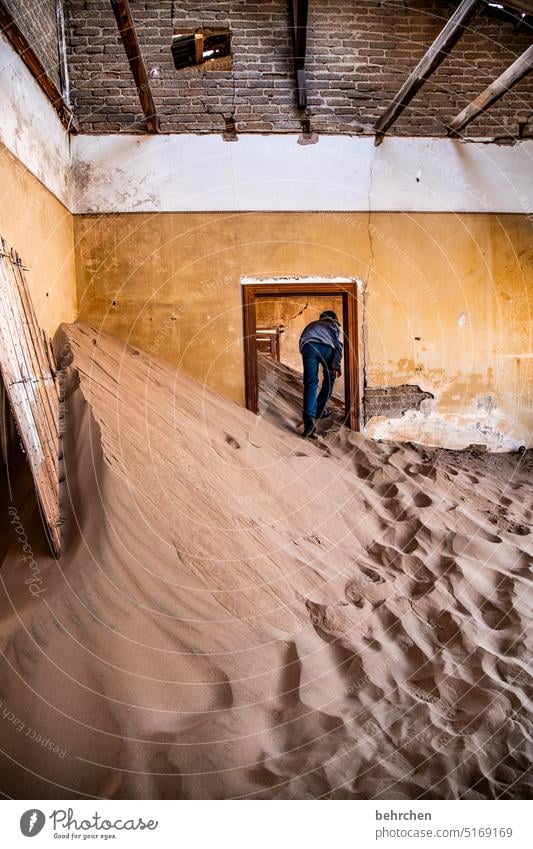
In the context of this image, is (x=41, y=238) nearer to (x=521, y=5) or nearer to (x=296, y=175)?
(x=296, y=175)

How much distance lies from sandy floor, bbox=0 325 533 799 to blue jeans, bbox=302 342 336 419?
1.85 metres

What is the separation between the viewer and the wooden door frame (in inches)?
222

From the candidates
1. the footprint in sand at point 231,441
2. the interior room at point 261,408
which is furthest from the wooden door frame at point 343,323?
the footprint in sand at point 231,441

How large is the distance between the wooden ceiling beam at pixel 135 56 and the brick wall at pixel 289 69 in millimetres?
354

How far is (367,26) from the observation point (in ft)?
18.9

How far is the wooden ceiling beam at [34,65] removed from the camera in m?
3.75

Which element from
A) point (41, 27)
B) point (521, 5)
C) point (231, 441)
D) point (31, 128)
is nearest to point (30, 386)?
point (231, 441)

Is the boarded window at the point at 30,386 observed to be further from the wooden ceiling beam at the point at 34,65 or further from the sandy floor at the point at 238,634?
the wooden ceiling beam at the point at 34,65

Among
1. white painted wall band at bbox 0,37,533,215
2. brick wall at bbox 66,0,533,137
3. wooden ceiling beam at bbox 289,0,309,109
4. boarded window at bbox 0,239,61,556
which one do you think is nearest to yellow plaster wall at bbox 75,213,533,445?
white painted wall band at bbox 0,37,533,215

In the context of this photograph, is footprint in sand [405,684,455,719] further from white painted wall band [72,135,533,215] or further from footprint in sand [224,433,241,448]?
white painted wall band [72,135,533,215]

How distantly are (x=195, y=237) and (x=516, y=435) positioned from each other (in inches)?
159

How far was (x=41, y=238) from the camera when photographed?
4438 millimetres

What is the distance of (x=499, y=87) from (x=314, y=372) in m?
2.84

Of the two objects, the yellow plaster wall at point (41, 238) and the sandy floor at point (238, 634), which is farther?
the yellow plaster wall at point (41, 238)
